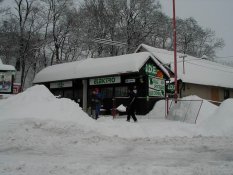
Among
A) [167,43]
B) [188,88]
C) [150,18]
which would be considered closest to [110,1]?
[150,18]

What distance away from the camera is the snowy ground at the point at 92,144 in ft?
20.6

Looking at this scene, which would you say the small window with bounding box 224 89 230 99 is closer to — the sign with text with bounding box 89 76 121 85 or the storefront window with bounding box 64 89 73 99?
the sign with text with bounding box 89 76 121 85

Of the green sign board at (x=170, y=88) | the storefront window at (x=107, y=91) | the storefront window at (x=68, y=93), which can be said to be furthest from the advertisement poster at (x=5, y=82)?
the green sign board at (x=170, y=88)

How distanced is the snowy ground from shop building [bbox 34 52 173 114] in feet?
22.5

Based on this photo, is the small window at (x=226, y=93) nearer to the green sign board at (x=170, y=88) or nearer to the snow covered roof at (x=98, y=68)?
the green sign board at (x=170, y=88)

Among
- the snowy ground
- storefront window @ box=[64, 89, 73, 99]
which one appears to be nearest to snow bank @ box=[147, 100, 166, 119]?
the snowy ground

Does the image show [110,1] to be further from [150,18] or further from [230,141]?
[230,141]

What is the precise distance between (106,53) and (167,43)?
10706 millimetres

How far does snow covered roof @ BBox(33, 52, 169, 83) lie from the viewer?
20.5m

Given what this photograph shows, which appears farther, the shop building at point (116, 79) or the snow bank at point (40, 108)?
the shop building at point (116, 79)

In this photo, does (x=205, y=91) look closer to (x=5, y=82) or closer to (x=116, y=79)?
(x=116, y=79)

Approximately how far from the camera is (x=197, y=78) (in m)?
29.2

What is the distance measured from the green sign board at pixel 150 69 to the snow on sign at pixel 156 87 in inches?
13.3

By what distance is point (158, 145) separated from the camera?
9.19 meters
